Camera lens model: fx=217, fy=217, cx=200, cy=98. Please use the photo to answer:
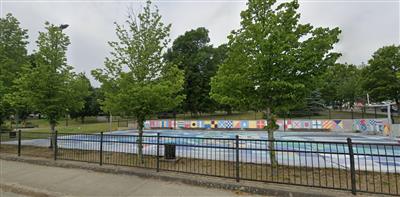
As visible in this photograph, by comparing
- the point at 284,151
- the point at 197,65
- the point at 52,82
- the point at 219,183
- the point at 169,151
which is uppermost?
the point at 197,65

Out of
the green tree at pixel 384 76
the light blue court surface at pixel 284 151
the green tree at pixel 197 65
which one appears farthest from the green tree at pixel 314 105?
the green tree at pixel 197 65

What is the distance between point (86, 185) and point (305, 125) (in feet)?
67.0

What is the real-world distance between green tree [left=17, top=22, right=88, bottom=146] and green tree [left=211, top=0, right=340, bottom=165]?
798 centimetres

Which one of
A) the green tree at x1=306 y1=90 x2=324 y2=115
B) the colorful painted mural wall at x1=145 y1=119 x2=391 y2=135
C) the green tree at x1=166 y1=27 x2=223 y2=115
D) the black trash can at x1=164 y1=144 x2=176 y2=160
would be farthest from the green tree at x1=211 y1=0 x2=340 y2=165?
the green tree at x1=166 y1=27 x2=223 y2=115

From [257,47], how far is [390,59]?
109 feet

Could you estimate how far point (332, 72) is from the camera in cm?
614

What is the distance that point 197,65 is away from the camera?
37594mm

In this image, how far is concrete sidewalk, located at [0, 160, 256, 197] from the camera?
16.6ft

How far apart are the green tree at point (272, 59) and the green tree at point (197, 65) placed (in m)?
28.1

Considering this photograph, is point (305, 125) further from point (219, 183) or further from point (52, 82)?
point (52, 82)

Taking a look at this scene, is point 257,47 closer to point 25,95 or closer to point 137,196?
point 137,196

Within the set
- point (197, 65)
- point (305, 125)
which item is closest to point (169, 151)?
point (305, 125)

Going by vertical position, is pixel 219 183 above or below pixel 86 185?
above

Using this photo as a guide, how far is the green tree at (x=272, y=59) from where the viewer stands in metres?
5.76
